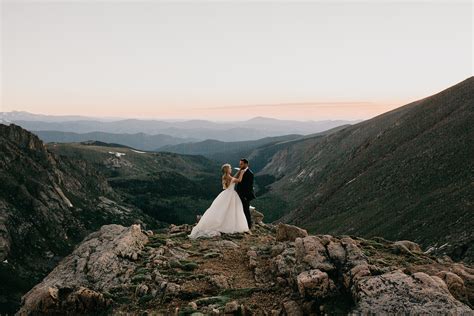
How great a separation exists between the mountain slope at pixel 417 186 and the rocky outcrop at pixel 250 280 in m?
23.6

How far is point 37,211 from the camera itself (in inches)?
5344

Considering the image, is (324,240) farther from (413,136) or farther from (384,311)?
(413,136)

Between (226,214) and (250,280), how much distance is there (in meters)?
8.75

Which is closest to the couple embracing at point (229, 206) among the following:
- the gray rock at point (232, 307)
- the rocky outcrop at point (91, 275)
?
the rocky outcrop at point (91, 275)

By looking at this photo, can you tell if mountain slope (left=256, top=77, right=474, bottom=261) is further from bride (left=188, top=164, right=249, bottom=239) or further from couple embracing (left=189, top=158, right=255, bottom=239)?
bride (left=188, top=164, right=249, bottom=239)

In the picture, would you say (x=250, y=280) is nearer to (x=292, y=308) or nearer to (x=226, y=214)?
(x=292, y=308)

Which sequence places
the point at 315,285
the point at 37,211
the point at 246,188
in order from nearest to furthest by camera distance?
the point at 315,285 < the point at 246,188 < the point at 37,211

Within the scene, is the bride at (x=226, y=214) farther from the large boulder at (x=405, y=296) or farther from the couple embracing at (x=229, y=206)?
the large boulder at (x=405, y=296)

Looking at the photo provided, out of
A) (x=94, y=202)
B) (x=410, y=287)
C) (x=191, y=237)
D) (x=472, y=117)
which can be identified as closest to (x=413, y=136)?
(x=472, y=117)

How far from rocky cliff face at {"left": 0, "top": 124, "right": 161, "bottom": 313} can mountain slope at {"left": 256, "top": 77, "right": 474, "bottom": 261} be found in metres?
79.6

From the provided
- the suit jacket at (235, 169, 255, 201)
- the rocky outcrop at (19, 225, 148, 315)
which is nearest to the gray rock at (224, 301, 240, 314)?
the rocky outcrop at (19, 225, 148, 315)

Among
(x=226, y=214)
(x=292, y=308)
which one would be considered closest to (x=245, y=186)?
(x=226, y=214)

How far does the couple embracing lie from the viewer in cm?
2430

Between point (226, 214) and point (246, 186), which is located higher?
point (246, 186)
